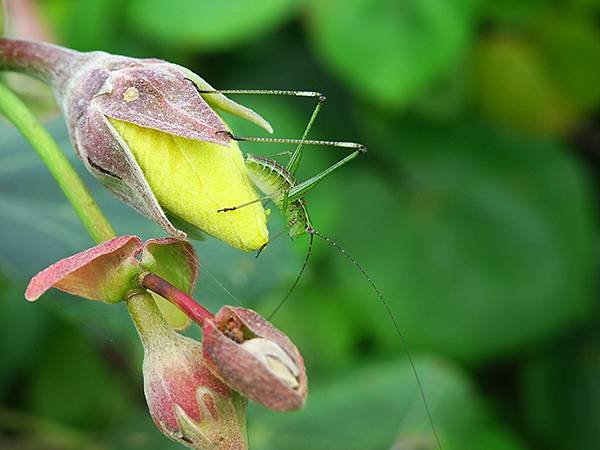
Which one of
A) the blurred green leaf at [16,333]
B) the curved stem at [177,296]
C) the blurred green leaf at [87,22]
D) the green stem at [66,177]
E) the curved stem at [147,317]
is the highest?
the green stem at [66,177]

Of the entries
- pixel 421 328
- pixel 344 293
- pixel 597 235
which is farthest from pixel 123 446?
pixel 597 235

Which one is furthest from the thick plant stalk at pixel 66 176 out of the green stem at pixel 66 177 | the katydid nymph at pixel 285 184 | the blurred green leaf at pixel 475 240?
the blurred green leaf at pixel 475 240

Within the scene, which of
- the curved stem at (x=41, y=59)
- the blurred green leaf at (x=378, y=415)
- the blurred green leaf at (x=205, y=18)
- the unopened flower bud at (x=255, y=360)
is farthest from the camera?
the blurred green leaf at (x=205, y=18)

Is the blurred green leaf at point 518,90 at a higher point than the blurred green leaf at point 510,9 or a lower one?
lower

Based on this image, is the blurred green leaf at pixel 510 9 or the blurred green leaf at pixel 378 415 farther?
the blurred green leaf at pixel 510 9

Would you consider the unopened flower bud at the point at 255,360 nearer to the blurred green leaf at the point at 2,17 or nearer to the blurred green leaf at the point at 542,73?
the blurred green leaf at the point at 2,17

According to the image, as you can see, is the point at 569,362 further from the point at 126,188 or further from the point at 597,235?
the point at 126,188
